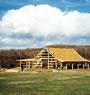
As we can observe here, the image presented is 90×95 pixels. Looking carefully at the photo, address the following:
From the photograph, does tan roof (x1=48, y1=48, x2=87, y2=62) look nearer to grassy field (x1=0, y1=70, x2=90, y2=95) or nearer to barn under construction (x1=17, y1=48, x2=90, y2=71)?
barn under construction (x1=17, y1=48, x2=90, y2=71)

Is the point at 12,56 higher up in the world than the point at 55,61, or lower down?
higher up

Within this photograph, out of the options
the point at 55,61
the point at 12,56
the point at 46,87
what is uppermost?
the point at 12,56

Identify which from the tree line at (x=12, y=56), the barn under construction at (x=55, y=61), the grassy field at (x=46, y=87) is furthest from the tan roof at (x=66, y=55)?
the grassy field at (x=46, y=87)

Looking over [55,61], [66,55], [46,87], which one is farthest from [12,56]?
[46,87]

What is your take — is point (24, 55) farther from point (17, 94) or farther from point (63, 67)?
point (17, 94)

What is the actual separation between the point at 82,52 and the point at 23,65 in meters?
37.7

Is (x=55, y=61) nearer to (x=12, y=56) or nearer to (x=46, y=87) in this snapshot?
(x=12, y=56)

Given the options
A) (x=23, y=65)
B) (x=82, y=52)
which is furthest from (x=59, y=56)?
(x=82, y=52)

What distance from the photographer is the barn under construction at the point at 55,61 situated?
87125 millimetres

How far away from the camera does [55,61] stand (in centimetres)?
8756

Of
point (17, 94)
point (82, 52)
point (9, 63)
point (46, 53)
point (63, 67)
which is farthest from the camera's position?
point (82, 52)

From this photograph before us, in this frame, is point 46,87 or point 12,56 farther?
point 12,56

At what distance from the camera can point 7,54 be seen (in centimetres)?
11712

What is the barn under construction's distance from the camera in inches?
3430
